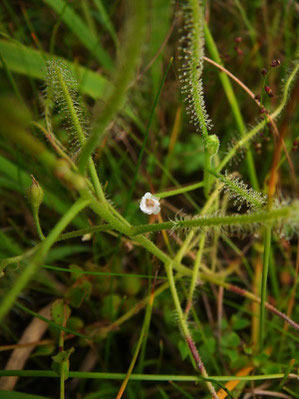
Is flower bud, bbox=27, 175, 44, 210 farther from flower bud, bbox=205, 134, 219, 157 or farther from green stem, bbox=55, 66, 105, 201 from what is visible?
flower bud, bbox=205, 134, 219, 157

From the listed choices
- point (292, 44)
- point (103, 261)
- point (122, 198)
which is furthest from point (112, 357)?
point (292, 44)

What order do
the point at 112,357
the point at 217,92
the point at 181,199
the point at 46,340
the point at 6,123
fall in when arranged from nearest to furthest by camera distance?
the point at 6,123, the point at 46,340, the point at 112,357, the point at 181,199, the point at 217,92

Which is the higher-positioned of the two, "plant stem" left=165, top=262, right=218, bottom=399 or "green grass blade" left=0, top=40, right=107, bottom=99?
"green grass blade" left=0, top=40, right=107, bottom=99

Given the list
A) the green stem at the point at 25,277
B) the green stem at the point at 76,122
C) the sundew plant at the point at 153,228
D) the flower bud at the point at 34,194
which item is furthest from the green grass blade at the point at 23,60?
the green stem at the point at 25,277

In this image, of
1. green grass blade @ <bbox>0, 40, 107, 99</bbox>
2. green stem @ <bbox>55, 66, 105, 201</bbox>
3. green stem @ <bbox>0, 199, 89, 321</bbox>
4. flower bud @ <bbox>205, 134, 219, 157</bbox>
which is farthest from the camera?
green grass blade @ <bbox>0, 40, 107, 99</bbox>

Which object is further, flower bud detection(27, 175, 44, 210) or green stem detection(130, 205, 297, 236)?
flower bud detection(27, 175, 44, 210)

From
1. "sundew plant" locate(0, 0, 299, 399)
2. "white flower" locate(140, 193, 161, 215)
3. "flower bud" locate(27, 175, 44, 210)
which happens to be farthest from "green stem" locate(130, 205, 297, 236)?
"flower bud" locate(27, 175, 44, 210)

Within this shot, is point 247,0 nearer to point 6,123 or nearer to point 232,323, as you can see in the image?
point 232,323

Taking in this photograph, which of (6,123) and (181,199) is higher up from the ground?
(6,123)

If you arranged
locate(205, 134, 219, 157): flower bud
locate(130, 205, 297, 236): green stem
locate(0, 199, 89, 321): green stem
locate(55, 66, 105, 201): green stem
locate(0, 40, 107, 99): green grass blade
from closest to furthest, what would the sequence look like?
1. locate(0, 199, 89, 321): green stem
2. locate(130, 205, 297, 236): green stem
3. locate(55, 66, 105, 201): green stem
4. locate(205, 134, 219, 157): flower bud
5. locate(0, 40, 107, 99): green grass blade
